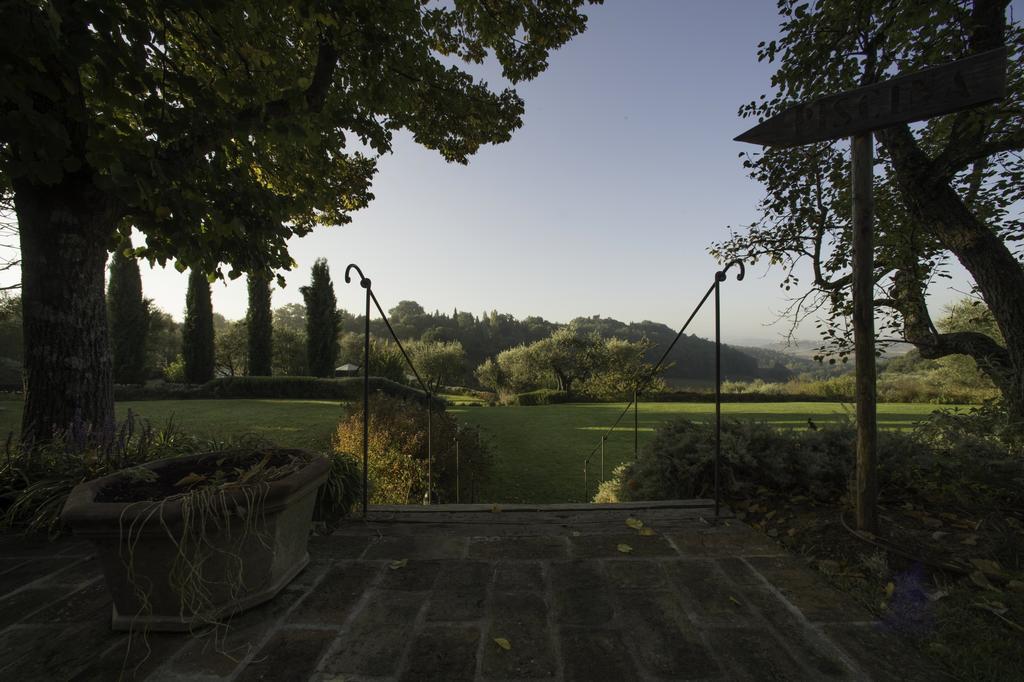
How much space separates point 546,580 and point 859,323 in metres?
2.16

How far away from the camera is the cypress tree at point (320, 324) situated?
20797 mm

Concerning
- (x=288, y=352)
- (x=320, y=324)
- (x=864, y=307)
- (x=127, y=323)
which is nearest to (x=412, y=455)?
(x=864, y=307)

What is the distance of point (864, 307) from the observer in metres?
2.13

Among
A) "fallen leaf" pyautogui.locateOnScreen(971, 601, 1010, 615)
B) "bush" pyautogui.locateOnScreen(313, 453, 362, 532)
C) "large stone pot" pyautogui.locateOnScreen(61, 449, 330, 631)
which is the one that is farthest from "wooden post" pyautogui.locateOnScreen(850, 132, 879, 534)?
"bush" pyautogui.locateOnScreen(313, 453, 362, 532)

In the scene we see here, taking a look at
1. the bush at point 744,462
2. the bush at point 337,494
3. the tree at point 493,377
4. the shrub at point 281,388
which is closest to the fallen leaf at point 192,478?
the bush at point 337,494

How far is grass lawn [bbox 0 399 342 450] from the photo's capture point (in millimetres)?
8031

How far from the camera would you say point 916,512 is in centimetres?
253

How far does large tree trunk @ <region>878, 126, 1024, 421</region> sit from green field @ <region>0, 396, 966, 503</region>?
1330 mm

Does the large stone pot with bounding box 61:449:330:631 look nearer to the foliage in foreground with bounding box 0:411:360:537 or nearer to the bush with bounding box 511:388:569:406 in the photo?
the foliage in foreground with bounding box 0:411:360:537

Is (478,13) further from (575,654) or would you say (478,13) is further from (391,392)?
(391,392)

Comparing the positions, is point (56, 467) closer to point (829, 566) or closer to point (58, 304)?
point (58, 304)

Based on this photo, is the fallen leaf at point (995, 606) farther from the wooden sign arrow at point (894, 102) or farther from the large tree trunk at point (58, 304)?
the large tree trunk at point (58, 304)

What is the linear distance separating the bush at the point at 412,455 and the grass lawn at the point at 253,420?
1.55 meters

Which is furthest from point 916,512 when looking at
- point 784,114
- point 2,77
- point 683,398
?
point 683,398
